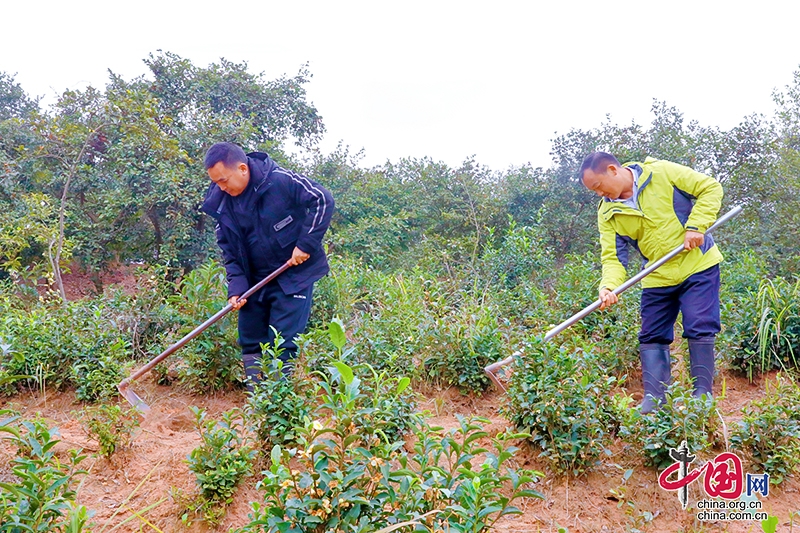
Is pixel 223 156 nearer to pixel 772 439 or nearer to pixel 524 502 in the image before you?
pixel 524 502

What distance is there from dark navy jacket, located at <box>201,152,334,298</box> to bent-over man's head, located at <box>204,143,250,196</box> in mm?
86

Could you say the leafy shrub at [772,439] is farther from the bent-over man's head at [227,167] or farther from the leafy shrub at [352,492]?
the bent-over man's head at [227,167]

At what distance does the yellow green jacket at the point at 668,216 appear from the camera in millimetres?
3059

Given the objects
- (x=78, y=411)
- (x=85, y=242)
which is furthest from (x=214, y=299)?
(x=85, y=242)

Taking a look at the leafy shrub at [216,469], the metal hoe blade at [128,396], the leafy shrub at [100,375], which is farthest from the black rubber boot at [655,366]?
the leafy shrub at [100,375]

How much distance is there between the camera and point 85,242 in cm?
782

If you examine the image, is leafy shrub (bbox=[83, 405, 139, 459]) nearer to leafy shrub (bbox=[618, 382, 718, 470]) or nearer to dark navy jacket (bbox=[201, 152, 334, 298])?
dark navy jacket (bbox=[201, 152, 334, 298])

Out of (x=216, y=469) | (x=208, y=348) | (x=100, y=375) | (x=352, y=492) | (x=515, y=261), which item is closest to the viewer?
(x=352, y=492)

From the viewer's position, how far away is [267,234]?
138 inches

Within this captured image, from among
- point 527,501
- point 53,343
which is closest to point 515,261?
point 527,501

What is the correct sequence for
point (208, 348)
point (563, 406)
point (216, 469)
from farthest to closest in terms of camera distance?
point (208, 348), point (563, 406), point (216, 469)

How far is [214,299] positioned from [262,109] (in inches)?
226

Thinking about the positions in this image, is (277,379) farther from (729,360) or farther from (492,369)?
(729,360)

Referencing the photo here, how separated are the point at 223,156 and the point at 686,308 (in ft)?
8.90
